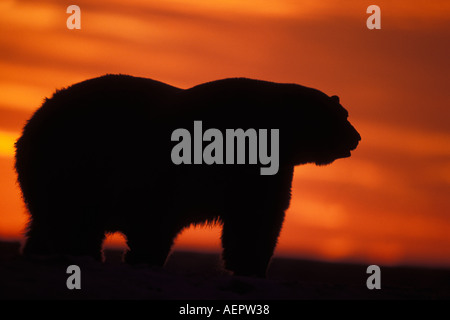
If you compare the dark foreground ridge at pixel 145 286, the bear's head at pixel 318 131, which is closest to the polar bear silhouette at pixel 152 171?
the bear's head at pixel 318 131

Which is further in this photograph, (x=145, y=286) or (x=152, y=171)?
(x=152, y=171)

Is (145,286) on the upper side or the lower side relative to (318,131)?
lower

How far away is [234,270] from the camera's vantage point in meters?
12.4

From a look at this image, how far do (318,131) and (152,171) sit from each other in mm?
3067

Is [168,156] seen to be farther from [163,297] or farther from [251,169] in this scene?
[163,297]

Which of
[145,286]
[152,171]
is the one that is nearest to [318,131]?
[152,171]

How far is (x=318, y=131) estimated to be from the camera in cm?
1316

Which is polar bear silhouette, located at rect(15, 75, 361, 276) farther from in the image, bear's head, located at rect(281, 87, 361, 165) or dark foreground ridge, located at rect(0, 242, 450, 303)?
dark foreground ridge, located at rect(0, 242, 450, 303)

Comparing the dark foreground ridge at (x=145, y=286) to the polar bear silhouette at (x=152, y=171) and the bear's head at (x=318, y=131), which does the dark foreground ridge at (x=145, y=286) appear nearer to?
the polar bear silhouette at (x=152, y=171)

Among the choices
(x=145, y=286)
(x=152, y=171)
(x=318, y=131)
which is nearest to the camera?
(x=145, y=286)

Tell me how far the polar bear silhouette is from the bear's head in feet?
0.08

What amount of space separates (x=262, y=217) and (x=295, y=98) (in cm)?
217

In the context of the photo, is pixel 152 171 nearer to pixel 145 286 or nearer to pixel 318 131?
pixel 318 131

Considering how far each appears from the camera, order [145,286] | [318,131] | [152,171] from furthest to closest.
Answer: [318,131] → [152,171] → [145,286]
